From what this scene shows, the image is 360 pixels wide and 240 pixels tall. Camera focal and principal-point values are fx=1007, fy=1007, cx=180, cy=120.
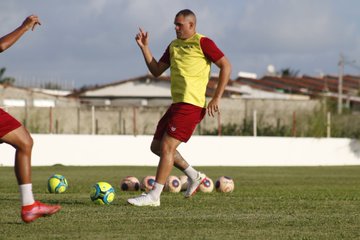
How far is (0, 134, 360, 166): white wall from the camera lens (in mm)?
34875

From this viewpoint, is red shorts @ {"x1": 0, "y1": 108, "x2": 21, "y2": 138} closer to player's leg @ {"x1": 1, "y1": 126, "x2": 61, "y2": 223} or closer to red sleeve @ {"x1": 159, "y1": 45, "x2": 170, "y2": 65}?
player's leg @ {"x1": 1, "y1": 126, "x2": 61, "y2": 223}

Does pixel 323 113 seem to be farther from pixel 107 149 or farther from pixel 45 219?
pixel 45 219

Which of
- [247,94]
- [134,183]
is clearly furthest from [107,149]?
[247,94]

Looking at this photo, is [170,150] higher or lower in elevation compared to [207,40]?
lower

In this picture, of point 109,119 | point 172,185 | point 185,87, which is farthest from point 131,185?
point 109,119

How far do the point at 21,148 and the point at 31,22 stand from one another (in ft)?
4.12

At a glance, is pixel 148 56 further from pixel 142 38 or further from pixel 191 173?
pixel 191 173

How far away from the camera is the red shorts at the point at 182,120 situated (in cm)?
1251

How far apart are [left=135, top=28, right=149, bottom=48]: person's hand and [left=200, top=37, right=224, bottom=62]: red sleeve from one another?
0.83m

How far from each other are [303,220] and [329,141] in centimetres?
3201

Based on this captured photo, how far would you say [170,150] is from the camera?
12469 millimetres

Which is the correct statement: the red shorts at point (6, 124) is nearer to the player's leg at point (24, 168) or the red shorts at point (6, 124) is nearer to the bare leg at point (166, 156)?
the player's leg at point (24, 168)

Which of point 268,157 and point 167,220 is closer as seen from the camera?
point 167,220

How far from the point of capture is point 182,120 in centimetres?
1255
